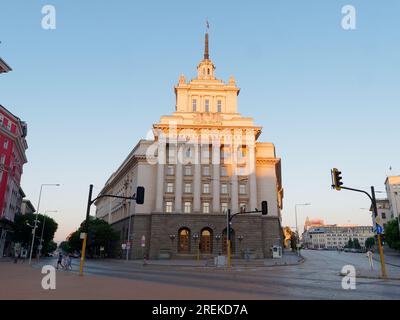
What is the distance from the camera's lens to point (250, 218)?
61.1 metres

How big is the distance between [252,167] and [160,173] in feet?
55.3

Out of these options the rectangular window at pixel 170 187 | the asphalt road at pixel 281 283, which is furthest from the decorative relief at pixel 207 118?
the asphalt road at pixel 281 283

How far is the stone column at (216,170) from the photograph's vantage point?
61.7m

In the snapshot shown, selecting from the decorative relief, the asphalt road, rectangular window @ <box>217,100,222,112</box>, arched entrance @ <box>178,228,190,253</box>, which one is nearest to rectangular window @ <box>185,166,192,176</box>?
the decorative relief

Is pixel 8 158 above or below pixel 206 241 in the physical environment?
above

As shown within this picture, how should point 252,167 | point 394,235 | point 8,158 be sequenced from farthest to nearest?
point 394,235
point 252,167
point 8,158

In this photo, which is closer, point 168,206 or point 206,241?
point 206,241

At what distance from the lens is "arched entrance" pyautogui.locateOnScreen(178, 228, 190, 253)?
60475mm

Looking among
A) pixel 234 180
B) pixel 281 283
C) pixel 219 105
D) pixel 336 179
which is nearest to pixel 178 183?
pixel 234 180

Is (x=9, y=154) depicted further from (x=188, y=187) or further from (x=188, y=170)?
(x=188, y=187)

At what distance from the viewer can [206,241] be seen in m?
61.0

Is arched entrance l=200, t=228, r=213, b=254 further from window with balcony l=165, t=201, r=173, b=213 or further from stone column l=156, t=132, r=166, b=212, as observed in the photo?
stone column l=156, t=132, r=166, b=212

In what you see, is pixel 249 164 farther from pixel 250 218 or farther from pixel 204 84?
pixel 204 84
